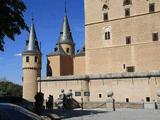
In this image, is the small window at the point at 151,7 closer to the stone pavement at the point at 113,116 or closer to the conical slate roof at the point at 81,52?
the conical slate roof at the point at 81,52

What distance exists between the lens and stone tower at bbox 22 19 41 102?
57.1 meters

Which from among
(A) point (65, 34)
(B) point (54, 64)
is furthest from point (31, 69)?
(A) point (65, 34)

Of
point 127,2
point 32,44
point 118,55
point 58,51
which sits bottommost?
point 118,55

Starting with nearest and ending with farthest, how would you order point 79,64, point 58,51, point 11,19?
point 11,19, point 79,64, point 58,51

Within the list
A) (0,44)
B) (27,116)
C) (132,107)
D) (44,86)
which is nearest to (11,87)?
(44,86)

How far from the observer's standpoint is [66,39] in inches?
2571

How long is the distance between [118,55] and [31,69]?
1659 centimetres

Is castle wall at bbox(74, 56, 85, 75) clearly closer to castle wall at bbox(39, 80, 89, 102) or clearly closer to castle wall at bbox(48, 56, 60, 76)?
castle wall at bbox(48, 56, 60, 76)

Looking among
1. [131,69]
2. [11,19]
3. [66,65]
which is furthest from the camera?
[66,65]

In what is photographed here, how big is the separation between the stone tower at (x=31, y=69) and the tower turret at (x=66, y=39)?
18.1 feet

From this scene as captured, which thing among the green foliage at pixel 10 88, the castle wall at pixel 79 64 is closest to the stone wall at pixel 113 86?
the castle wall at pixel 79 64

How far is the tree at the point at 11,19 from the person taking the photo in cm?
1919

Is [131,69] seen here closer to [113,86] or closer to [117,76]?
[117,76]

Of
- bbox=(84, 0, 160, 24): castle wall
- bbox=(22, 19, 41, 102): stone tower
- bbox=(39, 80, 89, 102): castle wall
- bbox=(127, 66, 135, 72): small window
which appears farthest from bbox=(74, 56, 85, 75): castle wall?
bbox=(127, 66, 135, 72): small window
